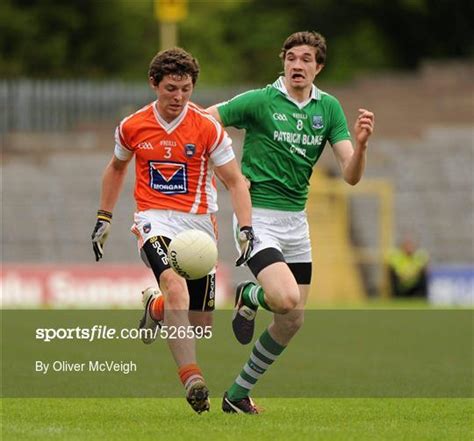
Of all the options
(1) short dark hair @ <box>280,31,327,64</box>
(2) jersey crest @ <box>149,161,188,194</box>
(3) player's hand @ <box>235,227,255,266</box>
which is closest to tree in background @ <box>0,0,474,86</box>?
(1) short dark hair @ <box>280,31,327,64</box>

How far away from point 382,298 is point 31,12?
15.6 metres

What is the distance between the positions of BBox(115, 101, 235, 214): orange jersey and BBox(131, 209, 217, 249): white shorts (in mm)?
45

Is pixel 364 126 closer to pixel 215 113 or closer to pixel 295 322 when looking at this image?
pixel 215 113

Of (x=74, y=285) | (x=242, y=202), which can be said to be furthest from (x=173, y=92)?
(x=74, y=285)

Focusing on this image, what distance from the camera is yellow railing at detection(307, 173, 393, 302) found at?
3425 centimetres

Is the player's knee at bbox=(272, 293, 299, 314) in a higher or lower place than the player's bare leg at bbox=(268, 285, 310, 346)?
higher

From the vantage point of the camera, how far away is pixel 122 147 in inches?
430

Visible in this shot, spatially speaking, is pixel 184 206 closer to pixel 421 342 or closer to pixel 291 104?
pixel 291 104

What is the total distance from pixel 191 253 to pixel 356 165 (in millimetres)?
1338

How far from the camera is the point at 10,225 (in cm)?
3553

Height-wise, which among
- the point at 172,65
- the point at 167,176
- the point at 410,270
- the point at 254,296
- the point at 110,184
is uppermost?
the point at 172,65

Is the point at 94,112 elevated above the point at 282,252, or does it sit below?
below

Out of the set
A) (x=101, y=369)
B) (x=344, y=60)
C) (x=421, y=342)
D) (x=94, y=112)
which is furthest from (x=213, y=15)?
(x=101, y=369)

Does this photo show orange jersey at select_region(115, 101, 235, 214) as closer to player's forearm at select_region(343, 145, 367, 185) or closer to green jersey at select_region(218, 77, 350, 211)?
green jersey at select_region(218, 77, 350, 211)
